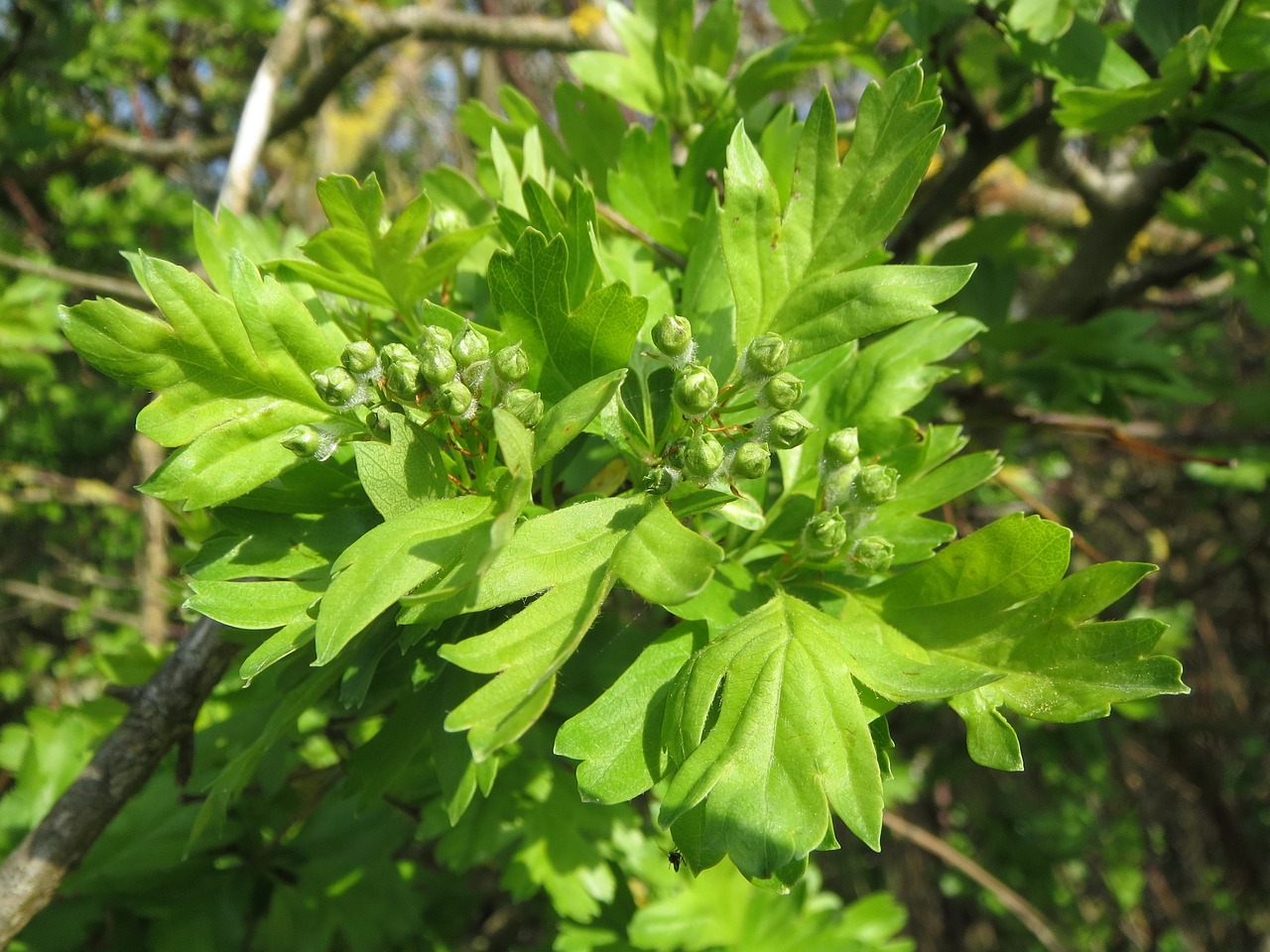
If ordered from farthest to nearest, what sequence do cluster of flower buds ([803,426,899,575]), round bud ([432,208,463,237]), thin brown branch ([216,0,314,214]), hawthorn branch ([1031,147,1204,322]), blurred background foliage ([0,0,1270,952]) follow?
thin brown branch ([216,0,314,214]), hawthorn branch ([1031,147,1204,322]), blurred background foliage ([0,0,1270,952]), round bud ([432,208,463,237]), cluster of flower buds ([803,426,899,575])

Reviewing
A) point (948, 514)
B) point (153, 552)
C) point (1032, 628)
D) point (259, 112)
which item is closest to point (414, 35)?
point (259, 112)

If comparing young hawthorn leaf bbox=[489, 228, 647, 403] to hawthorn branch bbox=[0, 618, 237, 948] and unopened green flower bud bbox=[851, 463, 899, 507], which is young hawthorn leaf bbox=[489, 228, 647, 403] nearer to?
unopened green flower bud bbox=[851, 463, 899, 507]

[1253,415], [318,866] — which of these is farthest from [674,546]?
[1253,415]

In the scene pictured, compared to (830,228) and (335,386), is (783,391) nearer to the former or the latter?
(830,228)

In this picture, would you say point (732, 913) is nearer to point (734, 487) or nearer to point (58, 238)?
point (734, 487)

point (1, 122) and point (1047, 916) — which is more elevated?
point (1, 122)

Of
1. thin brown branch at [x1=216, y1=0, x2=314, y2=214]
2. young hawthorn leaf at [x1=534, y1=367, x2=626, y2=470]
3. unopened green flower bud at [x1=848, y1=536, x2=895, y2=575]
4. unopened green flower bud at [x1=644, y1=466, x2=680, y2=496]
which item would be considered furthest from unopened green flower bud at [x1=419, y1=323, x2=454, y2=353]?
thin brown branch at [x1=216, y1=0, x2=314, y2=214]
